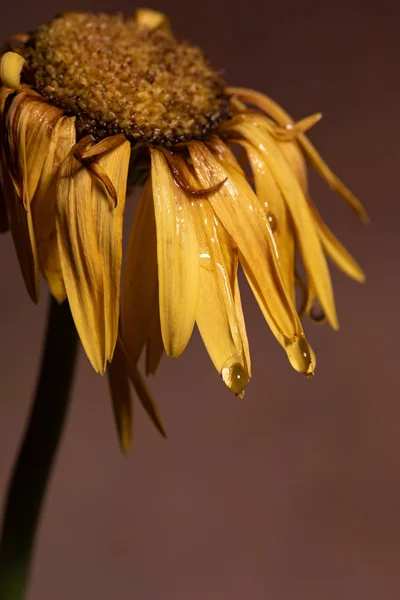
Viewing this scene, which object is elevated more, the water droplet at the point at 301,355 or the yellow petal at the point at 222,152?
the yellow petal at the point at 222,152

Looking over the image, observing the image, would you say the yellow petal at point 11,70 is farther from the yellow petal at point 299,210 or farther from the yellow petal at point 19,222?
the yellow petal at point 299,210

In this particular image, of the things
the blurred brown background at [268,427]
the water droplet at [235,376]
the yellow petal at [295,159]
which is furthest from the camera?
the blurred brown background at [268,427]

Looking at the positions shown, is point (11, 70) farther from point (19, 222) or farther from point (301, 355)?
point (301, 355)

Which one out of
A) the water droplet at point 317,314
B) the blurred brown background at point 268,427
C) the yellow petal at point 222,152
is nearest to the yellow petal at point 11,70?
the yellow petal at point 222,152

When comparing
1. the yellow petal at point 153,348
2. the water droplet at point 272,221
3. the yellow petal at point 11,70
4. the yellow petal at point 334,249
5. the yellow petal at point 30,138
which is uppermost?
the yellow petal at point 11,70

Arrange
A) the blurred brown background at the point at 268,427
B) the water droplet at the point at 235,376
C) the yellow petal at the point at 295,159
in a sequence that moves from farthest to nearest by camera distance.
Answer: the blurred brown background at the point at 268,427 < the yellow petal at the point at 295,159 < the water droplet at the point at 235,376

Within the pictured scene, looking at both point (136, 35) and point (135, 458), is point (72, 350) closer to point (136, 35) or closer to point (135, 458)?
point (136, 35)

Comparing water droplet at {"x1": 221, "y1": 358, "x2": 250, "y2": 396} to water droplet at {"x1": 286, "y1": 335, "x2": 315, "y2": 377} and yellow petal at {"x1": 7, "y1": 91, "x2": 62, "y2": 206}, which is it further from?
yellow petal at {"x1": 7, "y1": 91, "x2": 62, "y2": 206}
